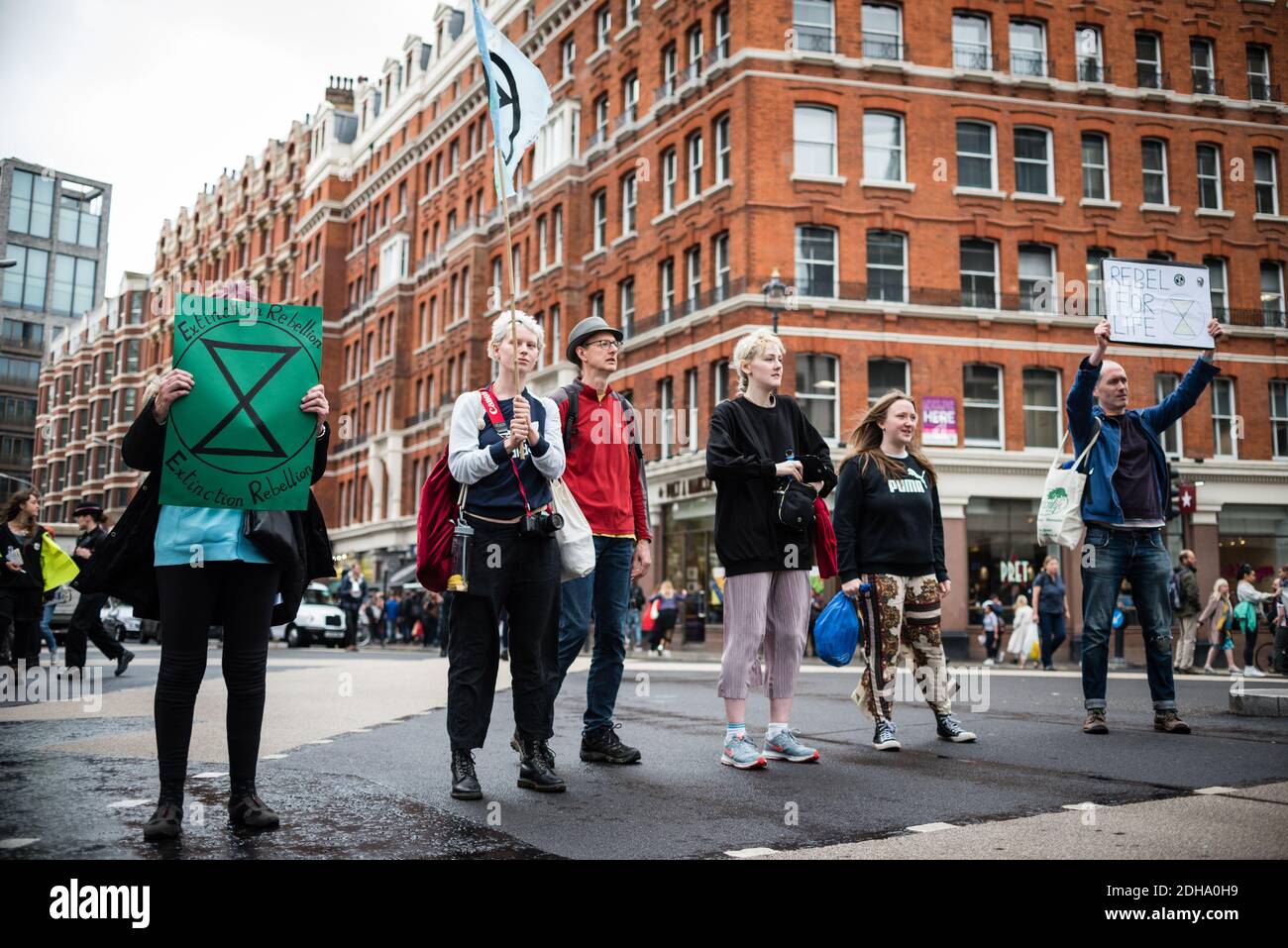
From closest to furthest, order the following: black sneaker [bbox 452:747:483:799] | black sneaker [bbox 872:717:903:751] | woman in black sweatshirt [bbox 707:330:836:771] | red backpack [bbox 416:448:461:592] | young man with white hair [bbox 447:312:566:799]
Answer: black sneaker [bbox 452:747:483:799]
young man with white hair [bbox 447:312:566:799]
red backpack [bbox 416:448:461:592]
woman in black sweatshirt [bbox 707:330:836:771]
black sneaker [bbox 872:717:903:751]

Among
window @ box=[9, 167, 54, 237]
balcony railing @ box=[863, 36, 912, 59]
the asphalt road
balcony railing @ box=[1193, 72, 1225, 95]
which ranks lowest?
the asphalt road

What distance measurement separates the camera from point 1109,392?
702 centimetres

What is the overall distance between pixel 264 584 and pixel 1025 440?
29317 millimetres

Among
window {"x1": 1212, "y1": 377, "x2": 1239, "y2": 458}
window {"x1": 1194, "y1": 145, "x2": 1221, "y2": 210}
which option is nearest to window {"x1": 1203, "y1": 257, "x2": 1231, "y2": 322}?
window {"x1": 1194, "y1": 145, "x2": 1221, "y2": 210}

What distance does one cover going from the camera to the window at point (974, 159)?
31.2m

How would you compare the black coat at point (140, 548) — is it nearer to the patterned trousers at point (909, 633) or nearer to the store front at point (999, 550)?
the patterned trousers at point (909, 633)

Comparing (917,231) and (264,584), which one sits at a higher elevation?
(917,231)

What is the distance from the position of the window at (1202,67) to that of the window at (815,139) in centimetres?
1147

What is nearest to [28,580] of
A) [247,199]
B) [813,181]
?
[813,181]

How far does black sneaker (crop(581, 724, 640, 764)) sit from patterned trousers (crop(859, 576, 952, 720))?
60.7 inches

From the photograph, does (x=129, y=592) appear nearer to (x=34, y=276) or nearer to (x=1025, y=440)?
(x=34, y=276)

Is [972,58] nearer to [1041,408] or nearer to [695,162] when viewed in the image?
[695,162]

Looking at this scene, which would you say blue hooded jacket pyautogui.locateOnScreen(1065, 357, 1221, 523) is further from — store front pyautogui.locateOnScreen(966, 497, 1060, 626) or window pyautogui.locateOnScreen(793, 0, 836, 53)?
window pyautogui.locateOnScreen(793, 0, 836, 53)

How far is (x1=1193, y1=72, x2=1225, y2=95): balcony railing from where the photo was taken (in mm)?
32188
